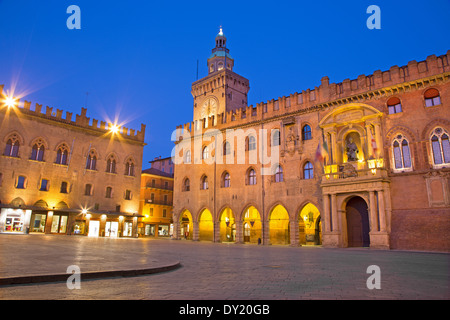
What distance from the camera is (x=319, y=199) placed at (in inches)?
1019

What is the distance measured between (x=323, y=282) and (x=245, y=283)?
168cm

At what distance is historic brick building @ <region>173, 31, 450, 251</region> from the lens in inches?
850

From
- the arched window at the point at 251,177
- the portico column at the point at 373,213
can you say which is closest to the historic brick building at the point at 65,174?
the arched window at the point at 251,177

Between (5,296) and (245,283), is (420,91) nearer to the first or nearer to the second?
(245,283)

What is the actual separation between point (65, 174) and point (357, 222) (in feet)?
98.2

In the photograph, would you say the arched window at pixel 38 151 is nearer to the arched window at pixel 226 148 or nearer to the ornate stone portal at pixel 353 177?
the arched window at pixel 226 148

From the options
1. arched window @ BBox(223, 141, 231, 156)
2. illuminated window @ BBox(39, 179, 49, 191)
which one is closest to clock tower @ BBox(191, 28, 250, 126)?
arched window @ BBox(223, 141, 231, 156)

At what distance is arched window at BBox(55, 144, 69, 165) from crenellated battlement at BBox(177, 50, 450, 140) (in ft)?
56.5

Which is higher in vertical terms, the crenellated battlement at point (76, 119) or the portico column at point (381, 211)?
the crenellated battlement at point (76, 119)

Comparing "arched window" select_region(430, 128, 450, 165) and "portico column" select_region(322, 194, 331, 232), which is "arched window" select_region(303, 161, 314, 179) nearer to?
"portico column" select_region(322, 194, 331, 232)

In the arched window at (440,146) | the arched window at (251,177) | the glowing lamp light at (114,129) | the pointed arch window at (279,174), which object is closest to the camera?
the arched window at (440,146)

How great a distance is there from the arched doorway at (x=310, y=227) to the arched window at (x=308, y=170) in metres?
3.15

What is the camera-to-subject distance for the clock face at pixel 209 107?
40000 mm
